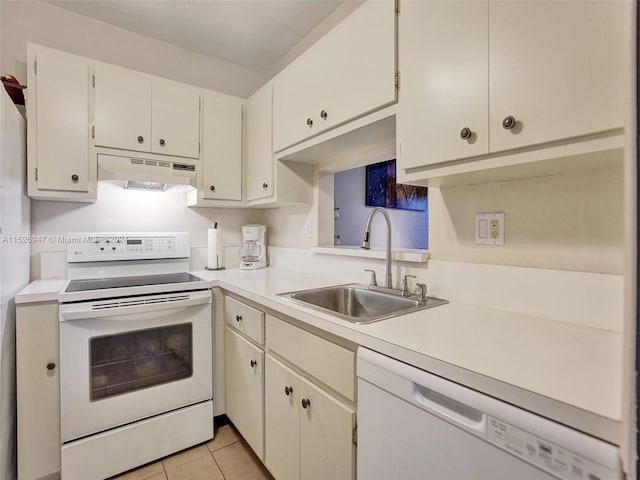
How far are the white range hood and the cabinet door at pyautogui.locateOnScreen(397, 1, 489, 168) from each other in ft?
4.90

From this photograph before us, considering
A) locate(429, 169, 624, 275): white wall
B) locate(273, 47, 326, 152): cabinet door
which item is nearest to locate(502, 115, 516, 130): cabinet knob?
locate(429, 169, 624, 275): white wall

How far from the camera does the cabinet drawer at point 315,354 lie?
99 centimetres

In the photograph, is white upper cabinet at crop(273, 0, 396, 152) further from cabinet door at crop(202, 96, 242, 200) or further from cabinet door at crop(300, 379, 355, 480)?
cabinet door at crop(300, 379, 355, 480)

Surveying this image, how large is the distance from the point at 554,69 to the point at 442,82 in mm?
321

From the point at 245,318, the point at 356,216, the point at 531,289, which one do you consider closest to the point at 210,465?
the point at 245,318

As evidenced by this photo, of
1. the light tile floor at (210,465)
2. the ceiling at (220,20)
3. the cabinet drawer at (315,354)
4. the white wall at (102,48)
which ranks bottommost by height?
the light tile floor at (210,465)

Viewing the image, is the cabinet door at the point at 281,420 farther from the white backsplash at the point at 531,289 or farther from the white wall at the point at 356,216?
the white wall at the point at 356,216

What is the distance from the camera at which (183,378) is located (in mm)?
1763

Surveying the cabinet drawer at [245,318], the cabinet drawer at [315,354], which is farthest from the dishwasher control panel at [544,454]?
the cabinet drawer at [245,318]

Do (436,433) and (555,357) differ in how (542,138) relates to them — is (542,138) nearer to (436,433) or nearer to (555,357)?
(555,357)

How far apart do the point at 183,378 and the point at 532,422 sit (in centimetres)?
172

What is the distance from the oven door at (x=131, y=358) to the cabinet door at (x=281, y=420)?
0.57 meters

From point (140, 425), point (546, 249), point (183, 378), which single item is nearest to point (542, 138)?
point (546, 249)

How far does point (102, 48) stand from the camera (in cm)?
207
